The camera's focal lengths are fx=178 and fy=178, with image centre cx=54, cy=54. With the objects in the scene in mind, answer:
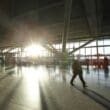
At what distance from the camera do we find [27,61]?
47.9 metres

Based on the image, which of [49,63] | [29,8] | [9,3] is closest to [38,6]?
[29,8]

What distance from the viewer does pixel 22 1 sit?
44.5 ft

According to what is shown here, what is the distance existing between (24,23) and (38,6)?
5483mm

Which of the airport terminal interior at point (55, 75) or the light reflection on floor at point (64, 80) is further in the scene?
the light reflection on floor at point (64, 80)

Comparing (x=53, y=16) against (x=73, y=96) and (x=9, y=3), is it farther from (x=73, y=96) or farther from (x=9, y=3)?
(x=73, y=96)

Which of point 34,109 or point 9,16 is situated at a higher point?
point 9,16

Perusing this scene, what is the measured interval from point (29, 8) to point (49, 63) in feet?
96.7

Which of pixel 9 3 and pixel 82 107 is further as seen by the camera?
pixel 9 3

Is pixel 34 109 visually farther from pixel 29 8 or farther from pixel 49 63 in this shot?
pixel 49 63

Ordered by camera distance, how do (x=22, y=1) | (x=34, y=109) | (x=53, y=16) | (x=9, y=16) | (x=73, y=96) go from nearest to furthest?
1. (x=34, y=109)
2. (x=73, y=96)
3. (x=22, y=1)
4. (x=9, y=16)
5. (x=53, y=16)

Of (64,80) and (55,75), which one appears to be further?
(55,75)

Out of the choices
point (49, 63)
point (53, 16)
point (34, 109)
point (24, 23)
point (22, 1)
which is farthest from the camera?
point (49, 63)

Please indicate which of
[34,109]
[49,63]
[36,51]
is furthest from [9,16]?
[36,51]

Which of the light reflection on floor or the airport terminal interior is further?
the light reflection on floor
